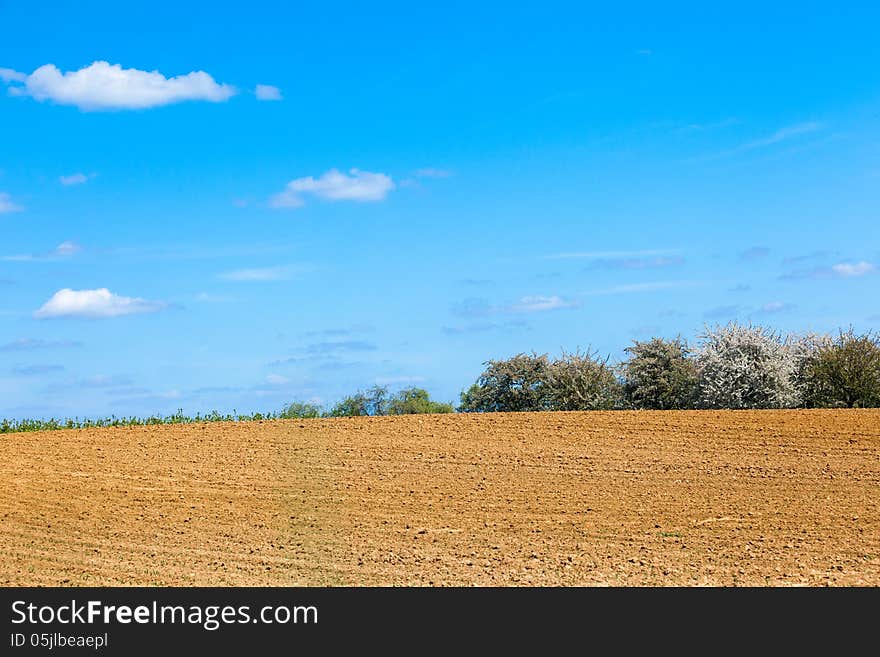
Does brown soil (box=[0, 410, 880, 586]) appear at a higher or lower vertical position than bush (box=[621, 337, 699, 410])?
lower

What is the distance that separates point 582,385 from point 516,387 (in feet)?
5.21

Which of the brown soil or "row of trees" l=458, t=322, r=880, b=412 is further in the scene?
"row of trees" l=458, t=322, r=880, b=412

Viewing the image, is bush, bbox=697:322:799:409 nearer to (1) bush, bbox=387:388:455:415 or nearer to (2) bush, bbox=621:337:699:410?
(2) bush, bbox=621:337:699:410

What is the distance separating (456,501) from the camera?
13.2 m

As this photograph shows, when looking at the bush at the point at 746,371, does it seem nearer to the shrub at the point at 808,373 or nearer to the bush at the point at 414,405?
the shrub at the point at 808,373

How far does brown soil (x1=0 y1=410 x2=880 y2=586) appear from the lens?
9.94 m

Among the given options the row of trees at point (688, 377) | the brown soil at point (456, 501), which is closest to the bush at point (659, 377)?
the row of trees at point (688, 377)

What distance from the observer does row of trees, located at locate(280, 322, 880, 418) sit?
22250 mm

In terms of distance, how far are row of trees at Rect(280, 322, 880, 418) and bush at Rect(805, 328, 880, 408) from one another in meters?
0.02

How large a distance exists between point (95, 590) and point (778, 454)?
11.2 meters

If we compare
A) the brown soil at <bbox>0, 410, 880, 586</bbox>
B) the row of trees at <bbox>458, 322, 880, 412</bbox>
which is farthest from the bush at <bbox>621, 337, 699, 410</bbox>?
the brown soil at <bbox>0, 410, 880, 586</bbox>

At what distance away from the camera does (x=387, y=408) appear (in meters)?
23.9

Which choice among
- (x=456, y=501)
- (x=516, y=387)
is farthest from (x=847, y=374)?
(x=456, y=501)

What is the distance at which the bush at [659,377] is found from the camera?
2314cm
